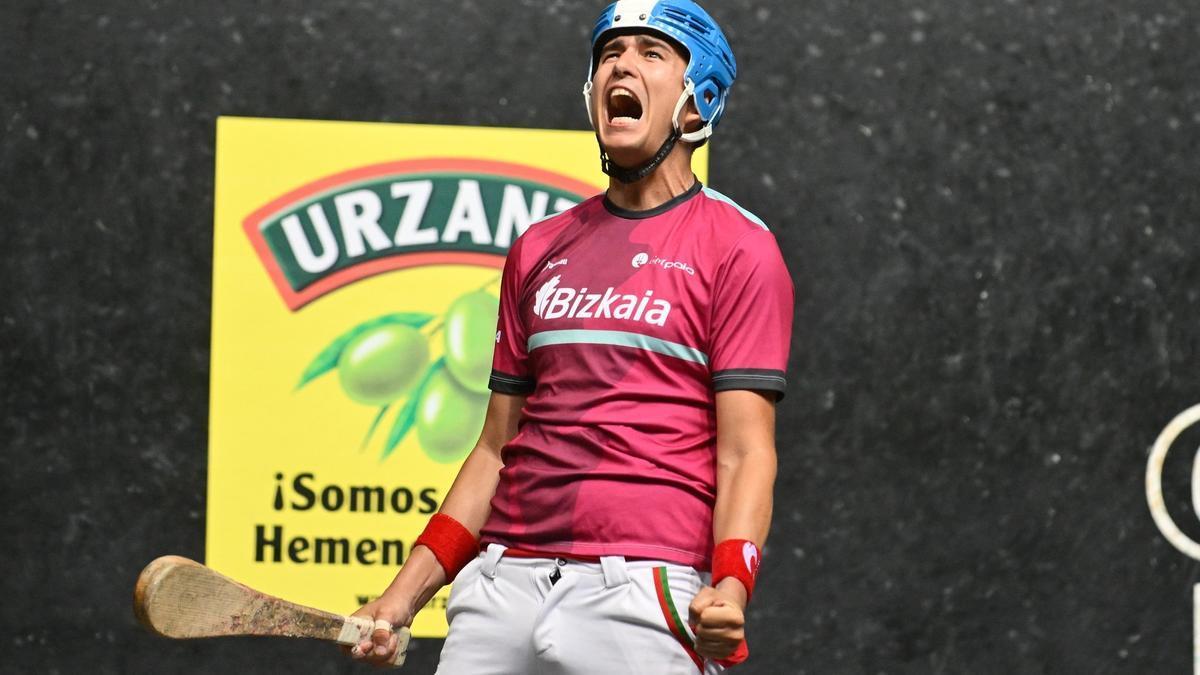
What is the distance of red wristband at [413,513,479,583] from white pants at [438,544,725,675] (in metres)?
0.13

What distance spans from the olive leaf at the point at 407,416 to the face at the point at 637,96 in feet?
3.82

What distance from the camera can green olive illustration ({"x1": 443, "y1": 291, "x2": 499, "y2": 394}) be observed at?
3105mm

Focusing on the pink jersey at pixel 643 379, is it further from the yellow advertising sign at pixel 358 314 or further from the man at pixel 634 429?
the yellow advertising sign at pixel 358 314

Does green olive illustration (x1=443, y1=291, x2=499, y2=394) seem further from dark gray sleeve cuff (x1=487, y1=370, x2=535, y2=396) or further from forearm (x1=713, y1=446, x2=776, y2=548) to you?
forearm (x1=713, y1=446, x2=776, y2=548)

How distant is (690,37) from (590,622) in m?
0.74

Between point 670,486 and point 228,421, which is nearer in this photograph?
point 670,486

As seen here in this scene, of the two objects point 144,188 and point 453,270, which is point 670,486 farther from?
point 144,188

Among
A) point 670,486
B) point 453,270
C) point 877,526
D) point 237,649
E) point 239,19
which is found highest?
point 239,19

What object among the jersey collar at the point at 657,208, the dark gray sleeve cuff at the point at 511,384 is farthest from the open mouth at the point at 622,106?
the dark gray sleeve cuff at the point at 511,384

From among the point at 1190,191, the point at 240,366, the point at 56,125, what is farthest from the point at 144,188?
the point at 1190,191

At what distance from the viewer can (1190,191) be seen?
10.6 feet

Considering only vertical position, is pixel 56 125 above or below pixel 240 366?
above

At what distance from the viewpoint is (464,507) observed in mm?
2035

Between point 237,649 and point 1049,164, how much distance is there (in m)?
1.89
